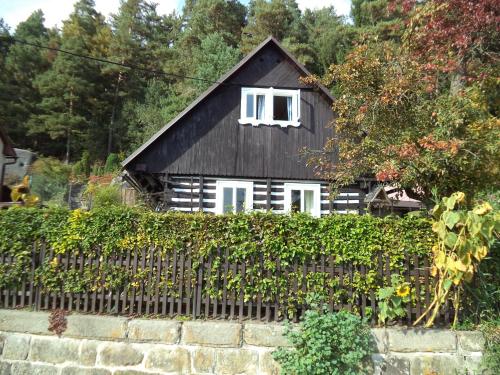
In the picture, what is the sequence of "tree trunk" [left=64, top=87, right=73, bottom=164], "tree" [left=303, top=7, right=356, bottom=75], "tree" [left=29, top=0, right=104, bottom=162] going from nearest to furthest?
"tree" [left=303, top=7, right=356, bottom=75] → "tree" [left=29, top=0, right=104, bottom=162] → "tree trunk" [left=64, top=87, right=73, bottom=164]

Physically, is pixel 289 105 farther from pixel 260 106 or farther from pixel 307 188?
pixel 307 188

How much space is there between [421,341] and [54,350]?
4.68 metres

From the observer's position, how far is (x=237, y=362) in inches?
183

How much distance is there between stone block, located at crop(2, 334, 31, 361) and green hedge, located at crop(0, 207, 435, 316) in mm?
702

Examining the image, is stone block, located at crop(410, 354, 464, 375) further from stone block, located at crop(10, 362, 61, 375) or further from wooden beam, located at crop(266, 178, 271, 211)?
wooden beam, located at crop(266, 178, 271, 211)

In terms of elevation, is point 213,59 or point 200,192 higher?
point 213,59

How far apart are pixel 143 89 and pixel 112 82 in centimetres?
296

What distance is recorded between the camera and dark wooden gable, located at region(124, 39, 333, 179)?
40.5 feet

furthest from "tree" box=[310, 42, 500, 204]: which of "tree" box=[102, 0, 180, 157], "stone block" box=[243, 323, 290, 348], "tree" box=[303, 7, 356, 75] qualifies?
"tree" box=[102, 0, 180, 157]

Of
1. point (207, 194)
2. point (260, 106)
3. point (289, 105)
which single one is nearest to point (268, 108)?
point (260, 106)

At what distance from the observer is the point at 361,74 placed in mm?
6660

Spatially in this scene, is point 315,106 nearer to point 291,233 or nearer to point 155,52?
point 291,233

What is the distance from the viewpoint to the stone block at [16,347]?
4891 millimetres

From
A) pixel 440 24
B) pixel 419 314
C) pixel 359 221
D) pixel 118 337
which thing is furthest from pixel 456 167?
pixel 118 337
